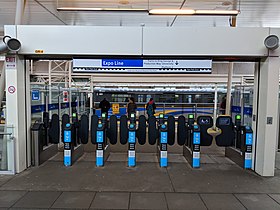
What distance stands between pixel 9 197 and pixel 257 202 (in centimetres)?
382

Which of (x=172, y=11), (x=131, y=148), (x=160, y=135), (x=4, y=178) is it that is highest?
(x=172, y=11)

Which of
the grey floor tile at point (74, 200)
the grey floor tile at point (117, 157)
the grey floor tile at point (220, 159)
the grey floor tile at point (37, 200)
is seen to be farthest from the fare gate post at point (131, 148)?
the grey floor tile at point (220, 159)

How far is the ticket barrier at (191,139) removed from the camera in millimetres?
5218

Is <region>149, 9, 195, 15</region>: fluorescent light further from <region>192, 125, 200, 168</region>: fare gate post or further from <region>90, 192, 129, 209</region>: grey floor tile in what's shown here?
<region>90, 192, 129, 209</region>: grey floor tile

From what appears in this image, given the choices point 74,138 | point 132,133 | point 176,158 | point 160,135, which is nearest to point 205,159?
point 176,158

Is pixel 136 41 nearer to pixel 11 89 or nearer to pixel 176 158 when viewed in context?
pixel 11 89

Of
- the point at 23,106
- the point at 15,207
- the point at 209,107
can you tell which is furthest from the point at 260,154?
the point at 209,107

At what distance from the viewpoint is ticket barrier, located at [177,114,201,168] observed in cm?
522

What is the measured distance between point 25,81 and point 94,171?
2447 millimetres

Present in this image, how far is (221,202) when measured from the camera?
3.54 m

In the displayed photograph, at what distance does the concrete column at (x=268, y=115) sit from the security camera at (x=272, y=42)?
0.25 metres

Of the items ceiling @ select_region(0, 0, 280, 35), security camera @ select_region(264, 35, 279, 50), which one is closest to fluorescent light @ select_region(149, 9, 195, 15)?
security camera @ select_region(264, 35, 279, 50)

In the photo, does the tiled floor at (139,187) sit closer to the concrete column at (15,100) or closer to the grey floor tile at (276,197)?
the grey floor tile at (276,197)

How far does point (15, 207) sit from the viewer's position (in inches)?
130
